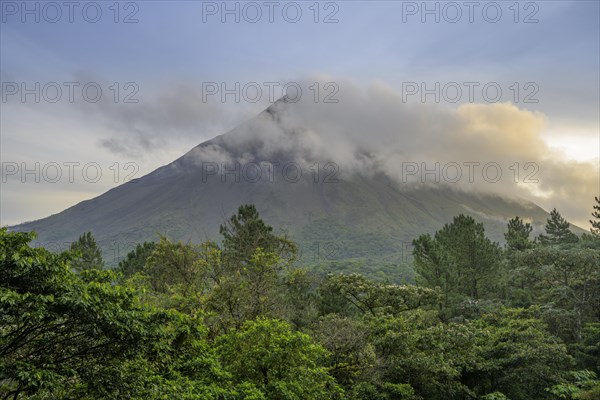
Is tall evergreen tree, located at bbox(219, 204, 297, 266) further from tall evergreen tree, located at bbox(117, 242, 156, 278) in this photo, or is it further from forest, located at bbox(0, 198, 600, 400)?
tall evergreen tree, located at bbox(117, 242, 156, 278)

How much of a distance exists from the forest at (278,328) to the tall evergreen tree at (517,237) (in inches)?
265

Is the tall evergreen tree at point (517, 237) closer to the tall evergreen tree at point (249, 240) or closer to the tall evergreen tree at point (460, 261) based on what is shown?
the tall evergreen tree at point (460, 261)

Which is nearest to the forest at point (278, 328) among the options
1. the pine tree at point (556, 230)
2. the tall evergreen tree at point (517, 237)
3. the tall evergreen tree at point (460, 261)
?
the tall evergreen tree at point (460, 261)

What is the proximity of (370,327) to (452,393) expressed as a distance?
5.04m

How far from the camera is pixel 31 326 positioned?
26.1 feet

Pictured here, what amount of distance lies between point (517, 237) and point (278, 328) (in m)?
42.5

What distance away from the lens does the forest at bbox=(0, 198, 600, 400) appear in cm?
820

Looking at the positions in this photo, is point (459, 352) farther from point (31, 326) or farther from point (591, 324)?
point (31, 326)

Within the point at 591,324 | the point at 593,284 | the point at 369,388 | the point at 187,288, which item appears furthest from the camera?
the point at 593,284

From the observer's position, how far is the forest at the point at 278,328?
8203 mm

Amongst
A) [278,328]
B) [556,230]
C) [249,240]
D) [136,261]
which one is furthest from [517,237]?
[136,261]

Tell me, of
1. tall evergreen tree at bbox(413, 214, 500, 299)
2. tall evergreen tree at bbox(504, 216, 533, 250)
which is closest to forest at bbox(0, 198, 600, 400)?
tall evergreen tree at bbox(413, 214, 500, 299)

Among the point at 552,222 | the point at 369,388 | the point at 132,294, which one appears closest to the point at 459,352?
the point at 369,388

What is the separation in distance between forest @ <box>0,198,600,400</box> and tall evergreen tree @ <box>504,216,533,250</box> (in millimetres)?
6723
